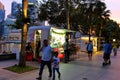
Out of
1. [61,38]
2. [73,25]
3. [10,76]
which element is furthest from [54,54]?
[73,25]

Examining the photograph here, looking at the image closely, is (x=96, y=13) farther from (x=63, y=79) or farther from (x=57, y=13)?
(x=63, y=79)

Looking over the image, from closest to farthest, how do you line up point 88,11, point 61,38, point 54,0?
point 61,38, point 54,0, point 88,11

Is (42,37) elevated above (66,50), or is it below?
above

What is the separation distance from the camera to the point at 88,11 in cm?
4384

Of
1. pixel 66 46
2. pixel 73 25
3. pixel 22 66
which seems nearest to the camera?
pixel 22 66

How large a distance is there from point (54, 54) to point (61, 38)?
10284 mm

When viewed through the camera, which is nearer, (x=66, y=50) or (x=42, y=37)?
(x=42, y=37)

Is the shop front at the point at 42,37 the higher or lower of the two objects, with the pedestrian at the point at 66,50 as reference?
higher

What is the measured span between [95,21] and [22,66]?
3690cm

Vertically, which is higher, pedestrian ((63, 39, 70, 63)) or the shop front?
the shop front

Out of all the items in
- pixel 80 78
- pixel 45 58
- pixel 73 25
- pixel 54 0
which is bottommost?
pixel 80 78

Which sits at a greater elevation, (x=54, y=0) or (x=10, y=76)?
(x=54, y=0)

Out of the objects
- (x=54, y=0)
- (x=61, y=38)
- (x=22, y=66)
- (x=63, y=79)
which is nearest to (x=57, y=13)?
(x=54, y=0)

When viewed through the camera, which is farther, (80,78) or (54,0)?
(54,0)
